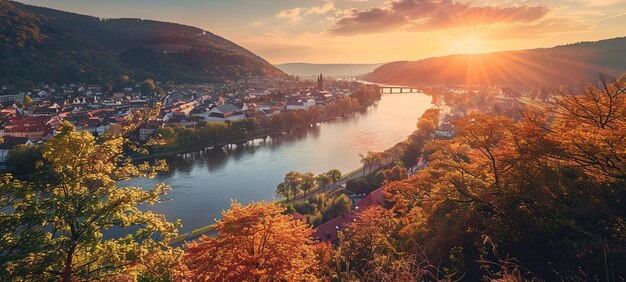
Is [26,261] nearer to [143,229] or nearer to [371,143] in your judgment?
[143,229]

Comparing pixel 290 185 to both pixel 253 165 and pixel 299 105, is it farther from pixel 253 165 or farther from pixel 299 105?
pixel 299 105

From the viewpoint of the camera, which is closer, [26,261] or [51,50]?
[26,261]

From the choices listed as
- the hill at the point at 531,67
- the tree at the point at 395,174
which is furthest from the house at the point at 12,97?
the hill at the point at 531,67

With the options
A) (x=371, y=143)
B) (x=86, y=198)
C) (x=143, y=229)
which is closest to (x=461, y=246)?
(x=143, y=229)

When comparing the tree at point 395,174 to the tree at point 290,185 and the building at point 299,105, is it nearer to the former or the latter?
the tree at point 290,185

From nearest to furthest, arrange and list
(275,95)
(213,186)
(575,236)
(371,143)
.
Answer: (575,236) → (213,186) → (371,143) → (275,95)

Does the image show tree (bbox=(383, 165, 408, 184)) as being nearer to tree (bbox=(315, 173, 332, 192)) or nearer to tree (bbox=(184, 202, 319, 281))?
tree (bbox=(315, 173, 332, 192))
